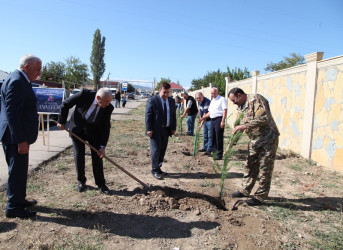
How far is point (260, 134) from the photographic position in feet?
12.5

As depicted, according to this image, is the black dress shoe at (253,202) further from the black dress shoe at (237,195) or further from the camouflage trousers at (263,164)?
the black dress shoe at (237,195)

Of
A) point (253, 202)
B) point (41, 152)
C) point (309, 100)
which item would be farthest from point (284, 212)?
point (41, 152)

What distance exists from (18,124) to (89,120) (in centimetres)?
108

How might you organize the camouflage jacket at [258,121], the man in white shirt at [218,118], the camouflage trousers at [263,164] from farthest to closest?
the man in white shirt at [218,118] < the camouflage trousers at [263,164] < the camouflage jacket at [258,121]

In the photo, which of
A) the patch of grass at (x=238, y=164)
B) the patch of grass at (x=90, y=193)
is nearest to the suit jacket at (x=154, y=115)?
the patch of grass at (x=90, y=193)

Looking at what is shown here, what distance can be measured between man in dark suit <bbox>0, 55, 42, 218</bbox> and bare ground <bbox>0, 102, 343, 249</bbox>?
0.35 m

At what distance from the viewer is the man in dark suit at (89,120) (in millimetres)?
3805

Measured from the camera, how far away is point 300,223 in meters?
3.39

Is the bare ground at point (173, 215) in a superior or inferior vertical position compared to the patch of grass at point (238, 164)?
inferior

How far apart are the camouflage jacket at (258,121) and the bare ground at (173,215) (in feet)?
3.40

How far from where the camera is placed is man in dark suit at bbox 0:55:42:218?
285 centimetres

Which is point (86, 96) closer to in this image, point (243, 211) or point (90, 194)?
point (90, 194)

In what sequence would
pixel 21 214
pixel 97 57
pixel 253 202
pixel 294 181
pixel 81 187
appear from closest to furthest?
pixel 21 214 → pixel 253 202 → pixel 81 187 → pixel 294 181 → pixel 97 57

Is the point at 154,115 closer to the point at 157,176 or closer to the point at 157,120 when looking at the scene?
the point at 157,120
